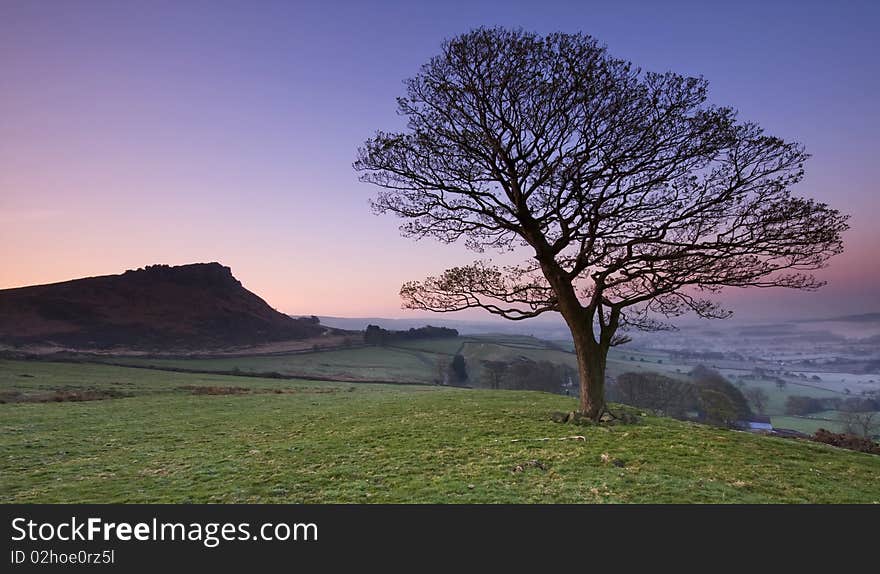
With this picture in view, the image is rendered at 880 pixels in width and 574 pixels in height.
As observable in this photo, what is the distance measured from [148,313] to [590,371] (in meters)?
101

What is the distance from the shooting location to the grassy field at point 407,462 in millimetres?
8570

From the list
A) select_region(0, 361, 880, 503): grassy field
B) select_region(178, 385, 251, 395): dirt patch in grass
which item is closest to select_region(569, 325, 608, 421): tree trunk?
select_region(0, 361, 880, 503): grassy field

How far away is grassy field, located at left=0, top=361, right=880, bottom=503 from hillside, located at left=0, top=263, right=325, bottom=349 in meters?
74.6

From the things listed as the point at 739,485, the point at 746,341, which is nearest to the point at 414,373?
the point at 739,485

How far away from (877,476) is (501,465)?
9.10 meters

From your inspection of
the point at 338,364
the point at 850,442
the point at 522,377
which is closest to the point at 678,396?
Result: the point at 522,377

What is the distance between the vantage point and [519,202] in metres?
17.1

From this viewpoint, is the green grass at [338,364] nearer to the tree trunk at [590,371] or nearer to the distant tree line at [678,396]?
the distant tree line at [678,396]

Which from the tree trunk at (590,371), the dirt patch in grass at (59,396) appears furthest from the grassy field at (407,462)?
the dirt patch in grass at (59,396)

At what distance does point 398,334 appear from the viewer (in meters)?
99.2

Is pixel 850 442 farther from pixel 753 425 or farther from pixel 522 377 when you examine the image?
pixel 522 377

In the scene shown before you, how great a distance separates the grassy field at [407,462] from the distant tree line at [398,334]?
240ft

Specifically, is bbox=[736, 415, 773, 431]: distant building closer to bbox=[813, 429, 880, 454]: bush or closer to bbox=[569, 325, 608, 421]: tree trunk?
bbox=[813, 429, 880, 454]: bush
